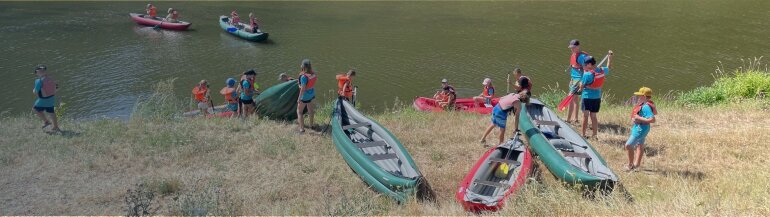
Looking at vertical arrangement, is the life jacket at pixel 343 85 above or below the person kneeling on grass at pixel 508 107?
below

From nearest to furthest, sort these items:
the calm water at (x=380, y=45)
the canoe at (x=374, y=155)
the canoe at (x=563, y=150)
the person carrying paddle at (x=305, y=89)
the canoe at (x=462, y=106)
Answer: the canoe at (x=563, y=150) → the canoe at (x=374, y=155) → the person carrying paddle at (x=305, y=89) → the canoe at (x=462, y=106) → the calm water at (x=380, y=45)

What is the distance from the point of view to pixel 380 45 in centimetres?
2488

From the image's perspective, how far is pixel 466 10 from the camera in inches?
1323

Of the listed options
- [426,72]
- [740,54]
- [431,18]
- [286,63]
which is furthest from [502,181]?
[431,18]

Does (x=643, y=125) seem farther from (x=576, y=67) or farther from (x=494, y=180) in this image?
(x=576, y=67)

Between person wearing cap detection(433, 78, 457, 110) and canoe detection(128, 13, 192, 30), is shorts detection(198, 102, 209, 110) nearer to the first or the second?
person wearing cap detection(433, 78, 457, 110)

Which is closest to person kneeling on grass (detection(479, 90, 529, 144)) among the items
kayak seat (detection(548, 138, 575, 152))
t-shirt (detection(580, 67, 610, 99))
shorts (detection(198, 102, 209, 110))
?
kayak seat (detection(548, 138, 575, 152))

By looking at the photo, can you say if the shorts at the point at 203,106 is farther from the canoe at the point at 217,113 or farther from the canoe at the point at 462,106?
the canoe at the point at 462,106

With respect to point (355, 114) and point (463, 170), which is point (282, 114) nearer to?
point (355, 114)

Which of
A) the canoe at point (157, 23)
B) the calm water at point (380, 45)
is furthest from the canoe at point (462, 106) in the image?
the canoe at point (157, 23)

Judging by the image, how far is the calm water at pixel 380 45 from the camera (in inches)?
760

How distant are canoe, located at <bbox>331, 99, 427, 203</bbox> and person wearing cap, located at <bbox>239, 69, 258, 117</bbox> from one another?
2483 millimetres

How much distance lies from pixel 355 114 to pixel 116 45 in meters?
17.8

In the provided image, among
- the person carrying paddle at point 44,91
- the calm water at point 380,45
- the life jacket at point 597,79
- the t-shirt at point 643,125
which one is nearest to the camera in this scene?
the t-shirt at point 643,125
